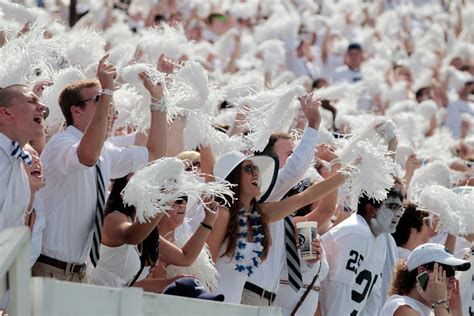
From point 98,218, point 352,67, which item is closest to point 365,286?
point 98,218

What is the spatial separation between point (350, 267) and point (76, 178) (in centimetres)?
201

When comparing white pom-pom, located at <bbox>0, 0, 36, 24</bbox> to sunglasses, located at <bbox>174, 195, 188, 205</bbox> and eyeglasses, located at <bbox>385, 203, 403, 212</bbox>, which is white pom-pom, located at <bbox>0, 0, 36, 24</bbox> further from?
eyeglasses, located at <bbox>385, 203, 403, 212</bbox>

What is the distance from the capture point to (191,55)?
9.79 m

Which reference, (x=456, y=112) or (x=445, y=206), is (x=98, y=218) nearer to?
(x=445, y=206)

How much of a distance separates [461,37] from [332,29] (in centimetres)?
255

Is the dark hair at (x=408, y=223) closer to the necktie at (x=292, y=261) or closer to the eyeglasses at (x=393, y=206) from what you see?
the eyeglasses at (x=393, y=206)

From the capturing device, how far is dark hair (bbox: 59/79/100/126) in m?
7.07

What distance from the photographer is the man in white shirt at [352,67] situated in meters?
17.1

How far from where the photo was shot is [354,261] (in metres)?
8.27

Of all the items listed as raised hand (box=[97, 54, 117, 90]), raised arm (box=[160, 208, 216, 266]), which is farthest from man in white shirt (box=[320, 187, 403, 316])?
raised hand (box=[97, 54, 117, 90])

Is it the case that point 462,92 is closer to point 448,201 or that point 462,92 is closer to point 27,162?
point 448,201

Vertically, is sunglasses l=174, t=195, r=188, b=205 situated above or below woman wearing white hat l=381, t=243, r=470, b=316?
above

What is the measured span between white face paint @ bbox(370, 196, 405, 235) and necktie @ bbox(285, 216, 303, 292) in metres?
0.59

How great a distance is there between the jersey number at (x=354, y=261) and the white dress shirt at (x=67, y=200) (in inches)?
72.0
